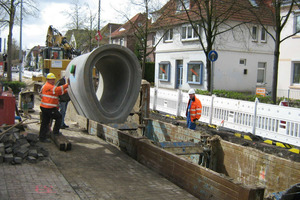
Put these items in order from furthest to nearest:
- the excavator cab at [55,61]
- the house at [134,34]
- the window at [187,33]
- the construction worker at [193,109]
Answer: the window at [187,33] → the house at [134,34] → the excavator cab at [55,61] → the construction worker at [193,109]

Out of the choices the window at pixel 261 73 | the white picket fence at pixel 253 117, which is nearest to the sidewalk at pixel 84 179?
the white picket fence at pixel 253 117

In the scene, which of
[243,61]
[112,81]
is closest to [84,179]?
[112,81]

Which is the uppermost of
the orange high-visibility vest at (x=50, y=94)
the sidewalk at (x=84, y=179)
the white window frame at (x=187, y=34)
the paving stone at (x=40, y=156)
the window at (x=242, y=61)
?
the white window frame at (x=187, y=34)

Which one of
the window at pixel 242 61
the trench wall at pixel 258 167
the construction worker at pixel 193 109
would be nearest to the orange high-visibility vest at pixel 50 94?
the construction worker at pixel 193 109

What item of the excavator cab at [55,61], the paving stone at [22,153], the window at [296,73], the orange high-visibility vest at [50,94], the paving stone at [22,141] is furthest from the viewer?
the window at [296,73]

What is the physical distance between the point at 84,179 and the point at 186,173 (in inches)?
66.2

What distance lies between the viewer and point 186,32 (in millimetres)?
28609

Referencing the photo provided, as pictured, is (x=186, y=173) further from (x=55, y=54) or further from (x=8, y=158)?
(x=55, y=54)

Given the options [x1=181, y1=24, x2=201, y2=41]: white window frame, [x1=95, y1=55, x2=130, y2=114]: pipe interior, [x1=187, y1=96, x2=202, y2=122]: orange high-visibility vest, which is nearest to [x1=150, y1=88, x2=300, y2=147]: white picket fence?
[x1=187, y1=96, x2=202, y2=122]: orange high-visibility vest

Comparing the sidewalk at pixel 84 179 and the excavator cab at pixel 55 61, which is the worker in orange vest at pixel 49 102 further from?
the excavator cab at pixel 55 61

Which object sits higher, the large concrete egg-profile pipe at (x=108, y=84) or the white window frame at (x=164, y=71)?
the white window frame at (x=164, y=71)

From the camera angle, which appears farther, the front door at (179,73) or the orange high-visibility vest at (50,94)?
the front door at (179,73)

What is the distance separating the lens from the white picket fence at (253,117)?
9375 mm

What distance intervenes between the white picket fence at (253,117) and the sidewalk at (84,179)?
529cm
